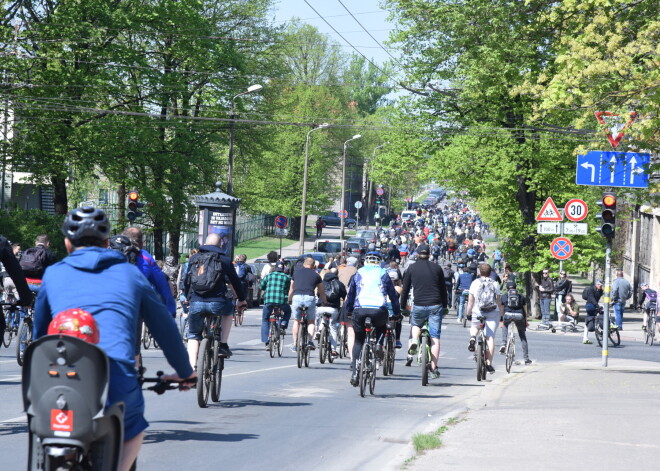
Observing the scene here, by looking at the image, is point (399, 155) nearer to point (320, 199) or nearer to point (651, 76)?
point (651, 76)

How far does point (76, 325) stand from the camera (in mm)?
4176

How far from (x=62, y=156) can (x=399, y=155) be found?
12.2 metres

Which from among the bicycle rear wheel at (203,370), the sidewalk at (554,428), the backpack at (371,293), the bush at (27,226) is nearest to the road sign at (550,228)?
the sidewalk at (554,428)

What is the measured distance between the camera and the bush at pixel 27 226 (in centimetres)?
3553

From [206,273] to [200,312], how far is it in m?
0.42

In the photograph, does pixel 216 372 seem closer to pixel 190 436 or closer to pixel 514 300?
pixel 190 436

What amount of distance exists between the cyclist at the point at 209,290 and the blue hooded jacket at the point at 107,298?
6.99m

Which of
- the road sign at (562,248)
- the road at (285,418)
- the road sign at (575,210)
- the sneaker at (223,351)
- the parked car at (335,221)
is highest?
the parked car at (335,221)

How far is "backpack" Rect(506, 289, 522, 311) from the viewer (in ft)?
64.7

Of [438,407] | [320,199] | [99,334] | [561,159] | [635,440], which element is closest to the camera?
[99,334]

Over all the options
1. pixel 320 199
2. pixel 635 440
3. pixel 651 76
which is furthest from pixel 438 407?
pixel 320 199

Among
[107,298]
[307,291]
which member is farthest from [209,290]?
[107,298]

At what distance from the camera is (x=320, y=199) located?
264 feet

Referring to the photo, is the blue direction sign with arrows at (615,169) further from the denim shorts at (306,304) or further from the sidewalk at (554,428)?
the denim shorts at (306,304)
